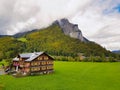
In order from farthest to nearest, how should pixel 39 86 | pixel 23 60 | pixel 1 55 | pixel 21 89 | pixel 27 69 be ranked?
pixel 1 55 → pixel 23 60 → pixel 27 69 → pixel 39 86 → pixel 21 89

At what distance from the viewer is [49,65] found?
300 feet

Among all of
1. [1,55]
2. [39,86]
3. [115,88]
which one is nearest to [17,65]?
[39,86]

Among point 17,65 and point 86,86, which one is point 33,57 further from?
point 86,86

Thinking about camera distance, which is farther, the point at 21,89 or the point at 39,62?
the point at 39,62

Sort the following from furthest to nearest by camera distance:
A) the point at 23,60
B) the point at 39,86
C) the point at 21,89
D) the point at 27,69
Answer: the point at 23,60 < the point at 27,69 < the point at 39,86 < the point at 21,89

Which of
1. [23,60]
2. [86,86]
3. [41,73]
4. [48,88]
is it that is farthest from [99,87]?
[23,60]

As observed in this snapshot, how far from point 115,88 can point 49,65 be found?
41.8 m

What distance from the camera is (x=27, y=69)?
3393 inches

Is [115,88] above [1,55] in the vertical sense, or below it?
below

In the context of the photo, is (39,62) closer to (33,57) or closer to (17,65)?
(33,57)

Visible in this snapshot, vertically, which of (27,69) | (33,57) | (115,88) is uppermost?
(33,57)

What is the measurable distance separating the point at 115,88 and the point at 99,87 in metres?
4.62

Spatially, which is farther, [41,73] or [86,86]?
[41,73]

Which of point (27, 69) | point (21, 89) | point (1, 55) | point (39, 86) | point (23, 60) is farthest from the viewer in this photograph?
point (1, 55)
